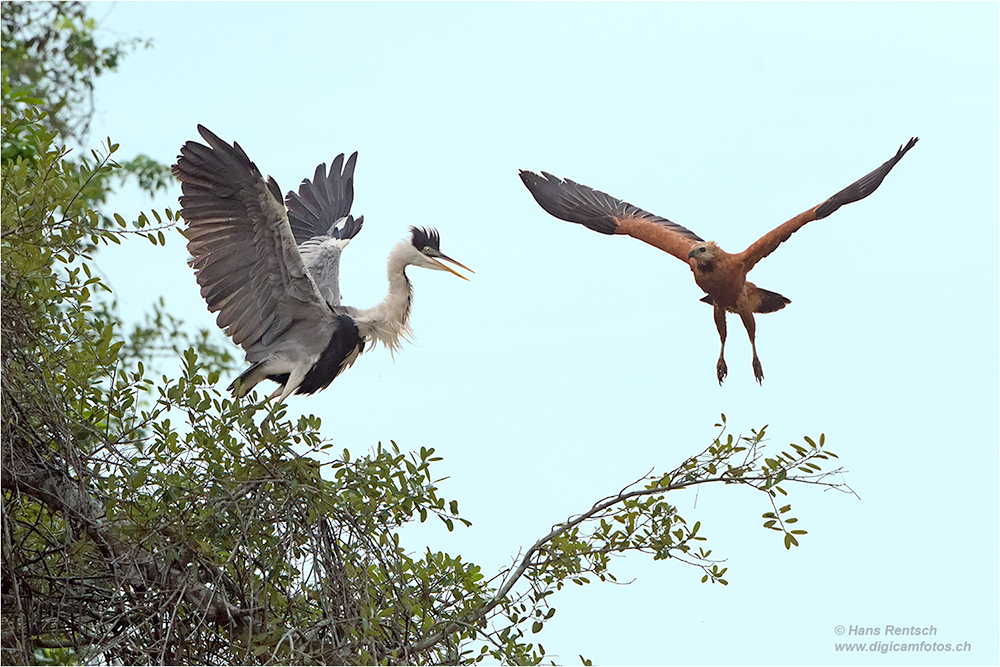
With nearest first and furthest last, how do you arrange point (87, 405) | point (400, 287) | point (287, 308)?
1. point (87, 405)
2. point (287, 308)
3. point (400, 287)

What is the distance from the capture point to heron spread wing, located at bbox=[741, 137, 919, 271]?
10.3 feet

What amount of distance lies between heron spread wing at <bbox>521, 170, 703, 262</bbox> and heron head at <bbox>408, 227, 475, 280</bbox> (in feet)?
3.16

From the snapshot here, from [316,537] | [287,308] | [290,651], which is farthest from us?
[287,308]

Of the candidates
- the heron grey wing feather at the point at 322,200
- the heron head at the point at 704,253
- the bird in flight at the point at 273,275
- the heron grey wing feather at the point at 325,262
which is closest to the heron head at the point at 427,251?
the bird in flight at the point at 273,275

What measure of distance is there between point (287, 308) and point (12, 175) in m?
1.48

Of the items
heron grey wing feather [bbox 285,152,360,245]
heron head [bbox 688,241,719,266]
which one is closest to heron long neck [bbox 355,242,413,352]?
heron grey wing feather [bbox 285,152,360,245]

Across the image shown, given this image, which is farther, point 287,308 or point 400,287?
point 400,287

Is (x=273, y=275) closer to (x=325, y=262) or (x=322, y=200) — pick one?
(x=325, y=262)

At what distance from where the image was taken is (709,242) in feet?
11.5

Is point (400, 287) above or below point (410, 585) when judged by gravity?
above

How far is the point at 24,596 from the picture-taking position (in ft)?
10.2

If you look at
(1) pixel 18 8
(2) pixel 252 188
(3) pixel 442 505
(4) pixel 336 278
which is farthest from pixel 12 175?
(1) pixel 18 8

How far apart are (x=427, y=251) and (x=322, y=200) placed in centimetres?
99

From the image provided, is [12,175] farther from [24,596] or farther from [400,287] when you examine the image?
[400,287]
